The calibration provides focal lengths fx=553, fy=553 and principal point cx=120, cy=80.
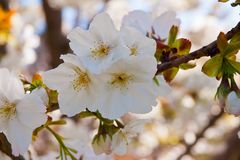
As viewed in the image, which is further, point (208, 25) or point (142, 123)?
point (208, 25)

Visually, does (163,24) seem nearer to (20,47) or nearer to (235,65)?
(235,65)

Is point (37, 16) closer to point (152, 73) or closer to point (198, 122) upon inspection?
point (198, 122)

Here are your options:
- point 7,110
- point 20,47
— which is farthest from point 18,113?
point 20,47

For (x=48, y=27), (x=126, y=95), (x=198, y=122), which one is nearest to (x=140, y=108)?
(x=126, y=95)

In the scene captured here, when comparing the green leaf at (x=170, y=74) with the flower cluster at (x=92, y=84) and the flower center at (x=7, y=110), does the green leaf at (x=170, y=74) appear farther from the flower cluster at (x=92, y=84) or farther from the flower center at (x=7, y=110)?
the flower center at (x=7, y=110)

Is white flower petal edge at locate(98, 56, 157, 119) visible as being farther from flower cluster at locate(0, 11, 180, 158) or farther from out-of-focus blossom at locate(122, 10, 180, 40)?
out-of-focus blossom at locate(122, 10, 180, 40)

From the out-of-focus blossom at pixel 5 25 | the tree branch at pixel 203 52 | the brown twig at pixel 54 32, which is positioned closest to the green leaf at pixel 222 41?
the tree branch at pixel 203 52
